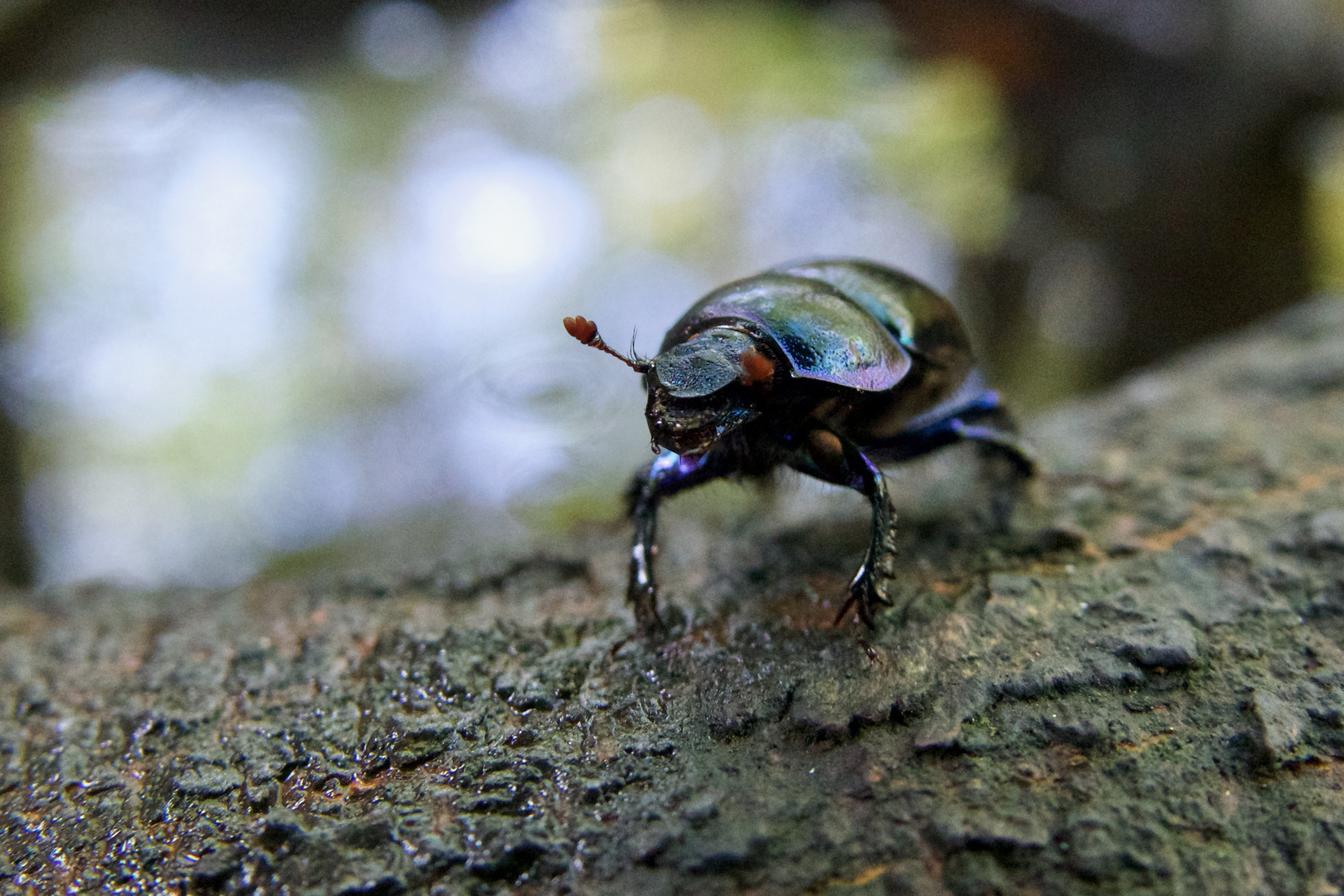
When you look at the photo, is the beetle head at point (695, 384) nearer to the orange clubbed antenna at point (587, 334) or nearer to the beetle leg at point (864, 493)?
the orange clubbed antenna at point (587, 334)

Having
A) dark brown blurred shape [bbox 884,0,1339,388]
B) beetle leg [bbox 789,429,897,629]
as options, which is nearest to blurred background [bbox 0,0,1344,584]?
dark brown blurred shape [bbox 884,0,1339,388]

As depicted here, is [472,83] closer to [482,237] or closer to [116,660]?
[482,237]

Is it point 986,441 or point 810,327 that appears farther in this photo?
point 986,441

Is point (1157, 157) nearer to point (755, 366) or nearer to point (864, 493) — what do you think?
point (864, 493)

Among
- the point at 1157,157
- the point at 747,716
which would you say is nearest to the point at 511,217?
the point at 1157,157

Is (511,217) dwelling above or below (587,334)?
above

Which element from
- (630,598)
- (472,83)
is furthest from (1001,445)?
(472,83)

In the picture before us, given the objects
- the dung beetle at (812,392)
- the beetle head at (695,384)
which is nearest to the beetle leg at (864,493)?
the dung beetle at (812,392)
